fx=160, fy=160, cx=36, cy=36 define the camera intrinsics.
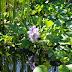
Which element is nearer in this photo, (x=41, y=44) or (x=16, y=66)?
(x=16, y=66)

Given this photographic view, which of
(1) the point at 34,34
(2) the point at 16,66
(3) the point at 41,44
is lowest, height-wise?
(2) the point at 16,66

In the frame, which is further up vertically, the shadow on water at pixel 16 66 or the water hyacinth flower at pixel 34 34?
the water hyacinth flower at pixel 34 34

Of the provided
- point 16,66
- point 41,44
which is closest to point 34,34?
point 41,44

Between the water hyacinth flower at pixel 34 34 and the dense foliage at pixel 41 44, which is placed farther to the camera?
the water hyacinth flower at pixel 34 34

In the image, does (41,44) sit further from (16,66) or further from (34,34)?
(16,66)

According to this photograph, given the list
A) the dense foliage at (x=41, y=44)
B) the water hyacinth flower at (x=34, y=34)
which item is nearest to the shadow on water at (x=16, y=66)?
the dense foliage at (x=41, y=44)

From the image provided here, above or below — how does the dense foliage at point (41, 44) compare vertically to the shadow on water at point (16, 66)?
above

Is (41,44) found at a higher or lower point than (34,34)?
lower

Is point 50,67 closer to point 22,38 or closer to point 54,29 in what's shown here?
point 54,29

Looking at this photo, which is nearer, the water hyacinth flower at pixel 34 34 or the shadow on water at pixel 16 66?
the shadow on water at pixel 16 66

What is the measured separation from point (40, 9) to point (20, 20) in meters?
0.42

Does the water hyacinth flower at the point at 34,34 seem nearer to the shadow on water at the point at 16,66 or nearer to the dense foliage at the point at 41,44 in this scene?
the dense foliage at the point at 41,44

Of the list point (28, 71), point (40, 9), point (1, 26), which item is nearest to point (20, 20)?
point (1, 26)

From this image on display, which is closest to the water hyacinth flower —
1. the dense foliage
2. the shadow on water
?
the dense foliage
